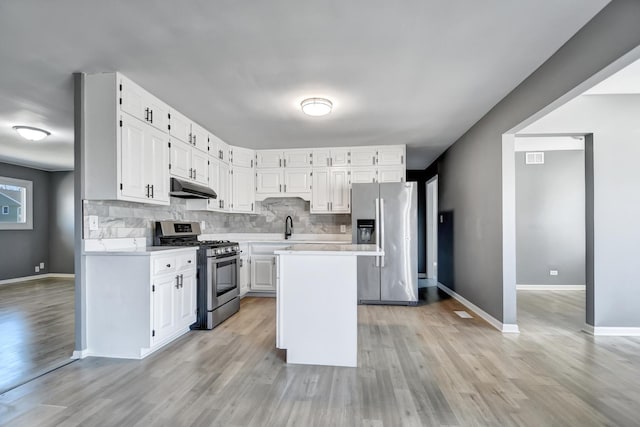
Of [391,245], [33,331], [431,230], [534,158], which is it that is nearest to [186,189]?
[33,331]

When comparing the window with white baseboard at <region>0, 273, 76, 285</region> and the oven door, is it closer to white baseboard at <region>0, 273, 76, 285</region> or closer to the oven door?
white baseboard at <region>0, 273, 76, 285</region>

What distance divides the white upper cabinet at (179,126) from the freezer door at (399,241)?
9.11ft

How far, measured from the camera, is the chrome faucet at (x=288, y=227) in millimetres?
5578

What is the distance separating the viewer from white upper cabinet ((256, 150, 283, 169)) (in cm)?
541

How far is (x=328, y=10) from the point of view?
→ 1944mm

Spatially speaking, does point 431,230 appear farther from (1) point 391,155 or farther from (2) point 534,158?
(1) point 391,155

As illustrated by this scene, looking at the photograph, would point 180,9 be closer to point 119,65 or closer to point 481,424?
point 119,65

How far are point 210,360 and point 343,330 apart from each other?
116 cm

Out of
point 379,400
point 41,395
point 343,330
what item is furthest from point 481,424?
point 41,395

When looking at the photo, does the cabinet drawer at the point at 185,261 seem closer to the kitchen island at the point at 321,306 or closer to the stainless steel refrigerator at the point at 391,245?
the kitchen island at the point at 321,306

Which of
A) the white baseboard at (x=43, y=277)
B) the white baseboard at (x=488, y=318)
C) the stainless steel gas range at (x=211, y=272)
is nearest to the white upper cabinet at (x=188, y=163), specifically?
the stainless steel gas range at (x=211, y=272)

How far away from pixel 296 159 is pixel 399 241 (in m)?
2.15

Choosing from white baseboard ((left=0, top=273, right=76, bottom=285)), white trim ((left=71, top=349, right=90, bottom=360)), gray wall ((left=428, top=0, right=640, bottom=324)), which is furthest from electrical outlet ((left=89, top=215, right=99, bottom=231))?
white baseboard ((left=0, top=273, right=76, bottom=285))

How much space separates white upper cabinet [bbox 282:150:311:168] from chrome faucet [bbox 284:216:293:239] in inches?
36.8
